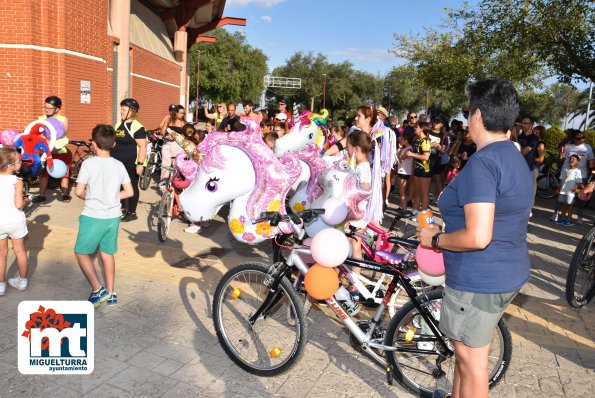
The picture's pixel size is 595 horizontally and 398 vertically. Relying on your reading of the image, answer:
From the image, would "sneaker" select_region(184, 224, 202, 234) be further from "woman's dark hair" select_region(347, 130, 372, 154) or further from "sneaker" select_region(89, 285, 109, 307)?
"woman's dark hair" select_region(347, 130, 372, 154)

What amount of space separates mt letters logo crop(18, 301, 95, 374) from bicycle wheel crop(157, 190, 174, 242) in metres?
2.96

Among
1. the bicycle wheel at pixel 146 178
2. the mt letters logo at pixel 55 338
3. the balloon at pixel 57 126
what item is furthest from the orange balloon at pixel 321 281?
the bicycle wheel at pixel 146 178

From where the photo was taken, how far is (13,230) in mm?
4688

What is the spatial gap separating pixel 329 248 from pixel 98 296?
8.09 feet

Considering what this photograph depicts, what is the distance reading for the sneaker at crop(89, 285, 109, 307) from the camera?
15.3ft

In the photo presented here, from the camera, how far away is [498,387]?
370cm

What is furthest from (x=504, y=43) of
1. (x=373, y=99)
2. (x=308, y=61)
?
(x=308, y=61)

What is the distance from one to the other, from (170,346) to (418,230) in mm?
2378

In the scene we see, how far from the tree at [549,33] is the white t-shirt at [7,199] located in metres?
13.6

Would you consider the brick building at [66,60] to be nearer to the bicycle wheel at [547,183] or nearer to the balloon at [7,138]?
the balloon at [7,138]

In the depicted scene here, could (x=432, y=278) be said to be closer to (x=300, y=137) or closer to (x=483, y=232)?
(x=483, y=232)

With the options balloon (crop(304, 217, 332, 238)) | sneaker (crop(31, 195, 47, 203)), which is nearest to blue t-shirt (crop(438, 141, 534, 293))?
balloon (crop(304, 217, 332, 238))

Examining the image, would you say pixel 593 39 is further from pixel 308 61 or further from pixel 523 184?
pixel 308 61

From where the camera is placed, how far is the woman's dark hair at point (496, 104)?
7.84 feet
